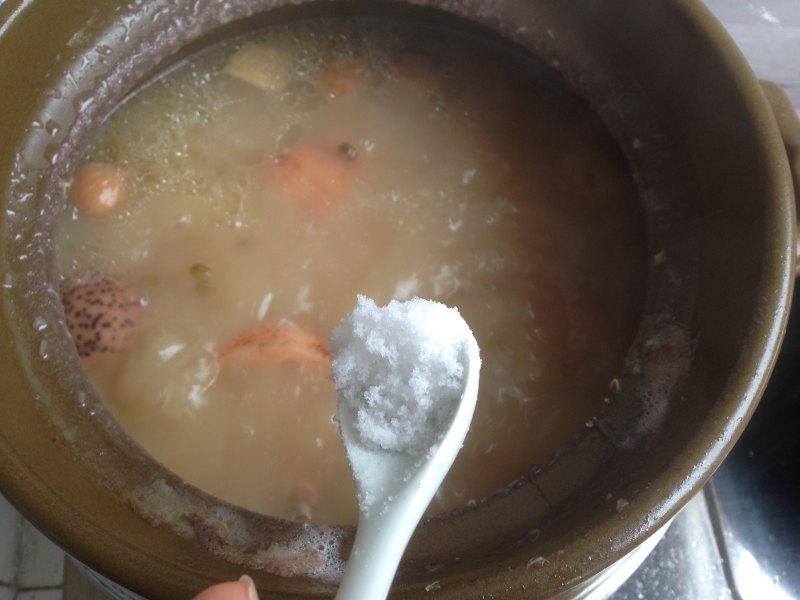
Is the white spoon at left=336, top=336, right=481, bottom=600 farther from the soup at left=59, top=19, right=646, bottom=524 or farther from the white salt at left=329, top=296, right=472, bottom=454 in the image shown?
the soup at left=59, top=19, right=646, bottom=524

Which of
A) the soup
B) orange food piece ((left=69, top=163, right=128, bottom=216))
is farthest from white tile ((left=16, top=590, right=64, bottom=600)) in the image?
orange food piece ((left=69, top=163, right=128, bottom=216))

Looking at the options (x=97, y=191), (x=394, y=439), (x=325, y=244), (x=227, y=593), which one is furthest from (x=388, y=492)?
(x=97, y=191)

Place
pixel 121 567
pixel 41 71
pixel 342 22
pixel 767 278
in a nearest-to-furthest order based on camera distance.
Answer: pixel 121 567
pixel 767 278
pixel 41 71
pixel 342 22

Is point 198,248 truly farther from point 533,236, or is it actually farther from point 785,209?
point 785,209

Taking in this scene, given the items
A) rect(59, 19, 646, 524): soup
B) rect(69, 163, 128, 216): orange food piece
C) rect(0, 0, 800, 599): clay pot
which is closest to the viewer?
rect(0, 0, 800, 599): clay pot

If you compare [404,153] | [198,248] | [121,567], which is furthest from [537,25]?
[121,567]

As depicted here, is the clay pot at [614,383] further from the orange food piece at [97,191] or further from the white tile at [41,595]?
the white tile at [41,595]
